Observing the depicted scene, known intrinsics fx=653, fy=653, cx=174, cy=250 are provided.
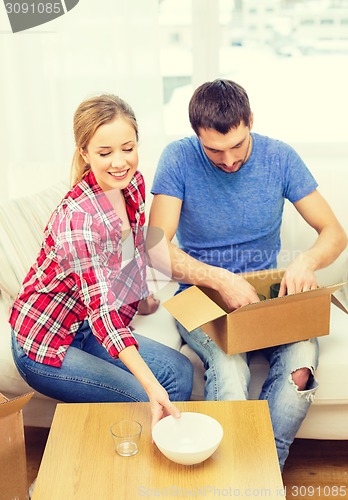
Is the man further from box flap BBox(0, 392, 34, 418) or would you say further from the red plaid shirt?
box flap BBox(0, 392, 34, 418)

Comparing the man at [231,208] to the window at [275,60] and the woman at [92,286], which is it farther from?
the window at [275,60]

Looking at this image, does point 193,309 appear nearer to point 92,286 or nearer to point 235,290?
point 235,290

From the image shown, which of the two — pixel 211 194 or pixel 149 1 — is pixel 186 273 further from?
pixel 149 1

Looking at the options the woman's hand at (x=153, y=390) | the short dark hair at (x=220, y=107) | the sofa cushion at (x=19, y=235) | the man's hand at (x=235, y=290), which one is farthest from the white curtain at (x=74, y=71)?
the woman's hand at (x=153, y=390)

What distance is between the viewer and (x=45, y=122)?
3.02m

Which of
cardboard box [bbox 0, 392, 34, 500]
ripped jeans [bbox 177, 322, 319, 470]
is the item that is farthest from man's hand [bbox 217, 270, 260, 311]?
cardboard box [bbox 0, 392, 34, 500]

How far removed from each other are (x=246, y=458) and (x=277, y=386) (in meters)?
0.45

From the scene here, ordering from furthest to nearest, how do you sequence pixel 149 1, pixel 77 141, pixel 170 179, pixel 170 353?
pixel 149 1 → pixel 170 179 → pixel 170 353 → pixel 77 141

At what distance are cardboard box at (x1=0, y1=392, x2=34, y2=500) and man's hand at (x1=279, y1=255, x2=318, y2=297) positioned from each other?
75 cm

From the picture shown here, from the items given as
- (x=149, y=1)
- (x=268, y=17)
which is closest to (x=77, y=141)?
(x=149, y=1)

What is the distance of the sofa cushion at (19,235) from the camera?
6.63 feet

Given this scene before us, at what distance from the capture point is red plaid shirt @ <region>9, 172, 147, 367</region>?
153cm

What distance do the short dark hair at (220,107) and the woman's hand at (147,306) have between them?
596 millimetres

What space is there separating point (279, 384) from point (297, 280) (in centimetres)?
29
